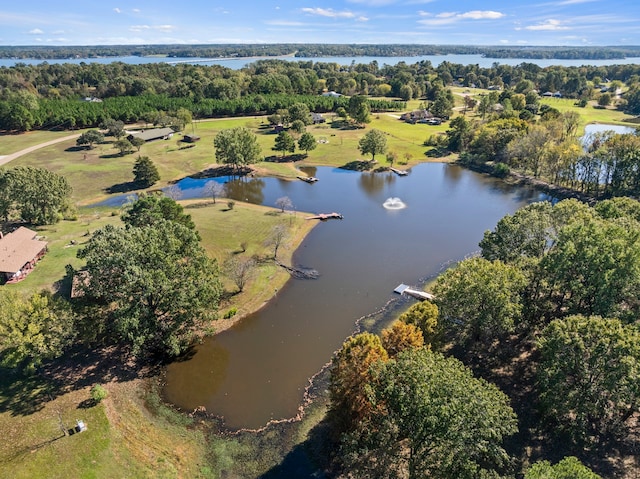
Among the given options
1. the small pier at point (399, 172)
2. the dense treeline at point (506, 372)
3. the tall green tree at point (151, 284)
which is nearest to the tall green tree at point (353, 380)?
the dense treeline at point (506, 372)

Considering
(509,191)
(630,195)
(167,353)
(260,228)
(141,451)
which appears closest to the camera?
(141,451)

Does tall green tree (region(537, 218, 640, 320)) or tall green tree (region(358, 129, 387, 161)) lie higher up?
tall green tree (region(358, 129, 387, 161))

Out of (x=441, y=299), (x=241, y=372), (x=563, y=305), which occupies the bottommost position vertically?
(x=241, y=372)

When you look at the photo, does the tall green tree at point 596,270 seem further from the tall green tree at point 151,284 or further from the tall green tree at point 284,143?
A: the tall green tree at point 284,143

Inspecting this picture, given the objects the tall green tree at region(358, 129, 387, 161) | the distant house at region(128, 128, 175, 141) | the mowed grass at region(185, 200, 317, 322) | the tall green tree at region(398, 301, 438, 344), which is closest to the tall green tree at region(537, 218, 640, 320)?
the tall green tree at region(398, 301, 438, 344)

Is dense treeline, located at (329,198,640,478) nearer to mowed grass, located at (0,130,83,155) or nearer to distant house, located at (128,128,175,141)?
distant house, located at (128,128,175,141)

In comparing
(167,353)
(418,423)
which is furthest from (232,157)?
(418,423)

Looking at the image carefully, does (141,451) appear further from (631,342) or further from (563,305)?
(563,305)
